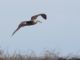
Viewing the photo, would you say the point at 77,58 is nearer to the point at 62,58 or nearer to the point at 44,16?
the point at 62,58

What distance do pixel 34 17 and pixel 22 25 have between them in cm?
16

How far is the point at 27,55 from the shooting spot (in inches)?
307

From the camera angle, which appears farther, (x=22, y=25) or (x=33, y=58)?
(x=33, y=58)

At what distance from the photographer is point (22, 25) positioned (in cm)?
376

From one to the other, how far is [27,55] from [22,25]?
4082mm

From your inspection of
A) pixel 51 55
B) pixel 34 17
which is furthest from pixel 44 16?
pixel 51 55

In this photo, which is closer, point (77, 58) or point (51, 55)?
point (51, 55)

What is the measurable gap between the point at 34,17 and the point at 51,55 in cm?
409

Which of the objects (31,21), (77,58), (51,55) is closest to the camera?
(31,21)

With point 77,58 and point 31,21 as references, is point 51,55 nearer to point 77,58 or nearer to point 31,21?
point 77,58

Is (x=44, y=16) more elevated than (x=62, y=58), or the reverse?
(x=62, y=58)

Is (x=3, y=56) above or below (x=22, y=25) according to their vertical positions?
above

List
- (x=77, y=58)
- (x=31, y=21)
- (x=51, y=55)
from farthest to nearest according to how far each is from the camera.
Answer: (x=77, y=58) < (x=51, y=55) < (x=31, y=21)

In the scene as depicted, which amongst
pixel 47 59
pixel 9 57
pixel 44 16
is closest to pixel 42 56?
pixel 47 59
